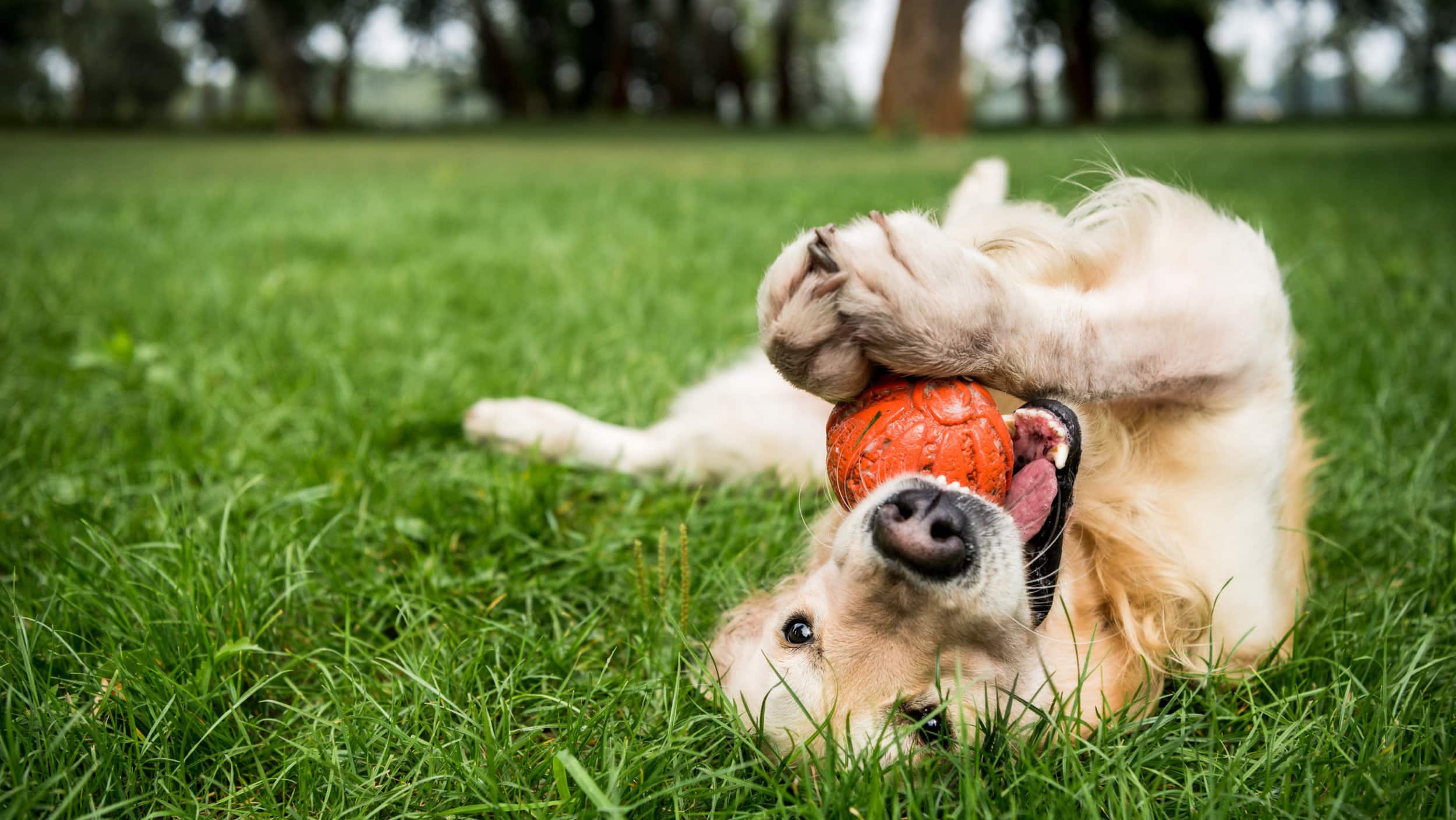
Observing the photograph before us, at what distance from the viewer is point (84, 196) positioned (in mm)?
7734

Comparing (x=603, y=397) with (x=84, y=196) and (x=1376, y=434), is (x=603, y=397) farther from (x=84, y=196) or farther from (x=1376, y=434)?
(x=84, y=196)

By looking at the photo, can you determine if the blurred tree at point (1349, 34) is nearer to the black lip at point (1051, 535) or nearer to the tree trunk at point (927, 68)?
the tree trunk at point (927, 68)

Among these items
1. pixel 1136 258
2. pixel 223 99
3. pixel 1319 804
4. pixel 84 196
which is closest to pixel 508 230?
pixel 84 196

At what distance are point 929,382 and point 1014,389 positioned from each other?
0.19m

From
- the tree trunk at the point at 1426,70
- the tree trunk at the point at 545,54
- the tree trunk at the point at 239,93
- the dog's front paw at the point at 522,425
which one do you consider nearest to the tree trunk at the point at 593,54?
the tree trunk at the point at 545,54

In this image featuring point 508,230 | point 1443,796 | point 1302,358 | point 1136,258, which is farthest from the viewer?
point 508,230

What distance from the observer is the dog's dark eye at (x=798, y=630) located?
1.61 metres

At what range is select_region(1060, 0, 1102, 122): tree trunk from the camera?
3130 cm

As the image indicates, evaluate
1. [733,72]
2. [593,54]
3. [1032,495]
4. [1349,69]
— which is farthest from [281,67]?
A: [1349,69]

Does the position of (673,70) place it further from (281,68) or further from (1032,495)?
(1032,495)

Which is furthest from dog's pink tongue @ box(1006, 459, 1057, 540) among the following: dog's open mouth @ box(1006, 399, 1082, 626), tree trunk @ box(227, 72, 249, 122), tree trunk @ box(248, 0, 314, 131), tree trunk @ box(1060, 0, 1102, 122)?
tree trunk @ box(227, 72, 249, 122)

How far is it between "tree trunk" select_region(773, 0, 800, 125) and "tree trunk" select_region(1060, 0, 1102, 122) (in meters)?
9.74

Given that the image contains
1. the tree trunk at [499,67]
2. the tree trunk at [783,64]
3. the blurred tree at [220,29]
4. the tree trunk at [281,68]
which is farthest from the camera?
the blurred tree at [220,29]

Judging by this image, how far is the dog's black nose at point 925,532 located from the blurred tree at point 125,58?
130 ft
